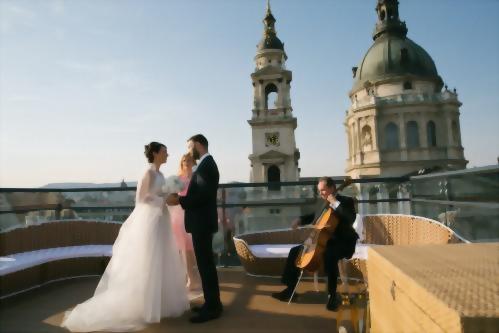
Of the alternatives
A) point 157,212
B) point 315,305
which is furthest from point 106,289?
point 315,305

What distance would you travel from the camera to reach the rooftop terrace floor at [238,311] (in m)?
3.46

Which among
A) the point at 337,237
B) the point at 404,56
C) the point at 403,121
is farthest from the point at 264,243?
the point at 404,56

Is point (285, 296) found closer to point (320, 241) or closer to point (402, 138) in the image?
point (320, 241)

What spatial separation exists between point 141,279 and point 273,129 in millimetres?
35944

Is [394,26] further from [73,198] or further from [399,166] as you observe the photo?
[73,198]

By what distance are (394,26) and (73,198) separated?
205 feet

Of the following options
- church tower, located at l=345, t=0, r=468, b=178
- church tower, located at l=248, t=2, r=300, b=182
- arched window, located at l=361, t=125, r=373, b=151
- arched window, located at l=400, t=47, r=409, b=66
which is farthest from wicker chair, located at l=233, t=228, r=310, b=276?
arched window, located at l=400, t=47, r=409, b=66

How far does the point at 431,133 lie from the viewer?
47.7 meters

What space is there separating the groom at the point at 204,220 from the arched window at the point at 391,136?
47.5m

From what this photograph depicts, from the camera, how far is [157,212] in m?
4.13

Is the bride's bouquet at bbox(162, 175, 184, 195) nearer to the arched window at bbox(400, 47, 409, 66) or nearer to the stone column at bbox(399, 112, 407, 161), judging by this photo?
the stone column at bbox(399, 112, 407, 161)

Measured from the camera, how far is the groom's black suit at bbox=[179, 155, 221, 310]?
3.88 metres

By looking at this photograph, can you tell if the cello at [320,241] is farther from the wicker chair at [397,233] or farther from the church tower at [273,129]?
the church tower at [273,129]

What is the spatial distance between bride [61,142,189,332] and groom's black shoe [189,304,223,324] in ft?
0.97
